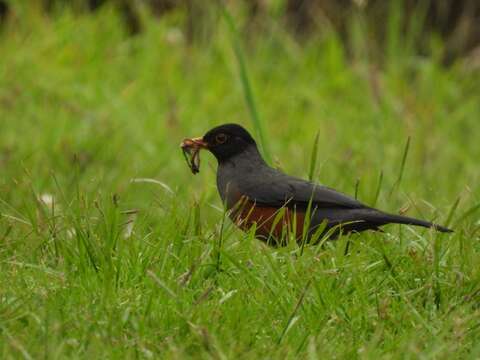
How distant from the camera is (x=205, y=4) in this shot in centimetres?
985

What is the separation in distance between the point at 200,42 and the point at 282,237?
5.75 m

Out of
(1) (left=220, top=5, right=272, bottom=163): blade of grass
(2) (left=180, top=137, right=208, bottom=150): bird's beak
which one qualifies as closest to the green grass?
(2) (left=180, top=137, right=208, bottom=150): bird's beak

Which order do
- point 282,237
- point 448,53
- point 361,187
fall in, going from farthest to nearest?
point 448,53
point 361,187
point 282,237

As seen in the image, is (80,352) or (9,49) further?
(9,49)

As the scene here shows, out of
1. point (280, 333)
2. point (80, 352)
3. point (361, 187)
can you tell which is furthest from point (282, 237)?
point (361, 187)

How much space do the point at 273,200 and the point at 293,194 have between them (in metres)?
0.10

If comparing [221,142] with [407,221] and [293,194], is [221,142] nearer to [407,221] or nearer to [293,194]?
[293,194]

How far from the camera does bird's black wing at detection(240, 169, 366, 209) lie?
478 cm

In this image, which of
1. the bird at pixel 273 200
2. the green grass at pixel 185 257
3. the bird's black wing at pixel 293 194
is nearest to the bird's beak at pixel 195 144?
the bird at pixel 273 200

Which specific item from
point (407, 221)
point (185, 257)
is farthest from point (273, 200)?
point (185, 257)

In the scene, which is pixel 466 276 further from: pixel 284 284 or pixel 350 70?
pixel 350 70

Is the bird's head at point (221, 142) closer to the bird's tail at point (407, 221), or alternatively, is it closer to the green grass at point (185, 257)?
Answer: the green grass at point (185, 257)

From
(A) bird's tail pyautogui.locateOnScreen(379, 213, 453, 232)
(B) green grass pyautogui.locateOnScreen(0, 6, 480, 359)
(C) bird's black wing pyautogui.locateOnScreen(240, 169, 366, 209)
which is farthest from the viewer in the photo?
(C) bird's black wing pyautogui.locateOnScreen(240, 169, 366, 209)

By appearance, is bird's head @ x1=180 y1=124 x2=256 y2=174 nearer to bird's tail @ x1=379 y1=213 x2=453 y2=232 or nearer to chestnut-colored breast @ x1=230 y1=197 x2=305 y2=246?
chestnut-colored breast @ x1=230 y1=197 x2=305 y2=246
